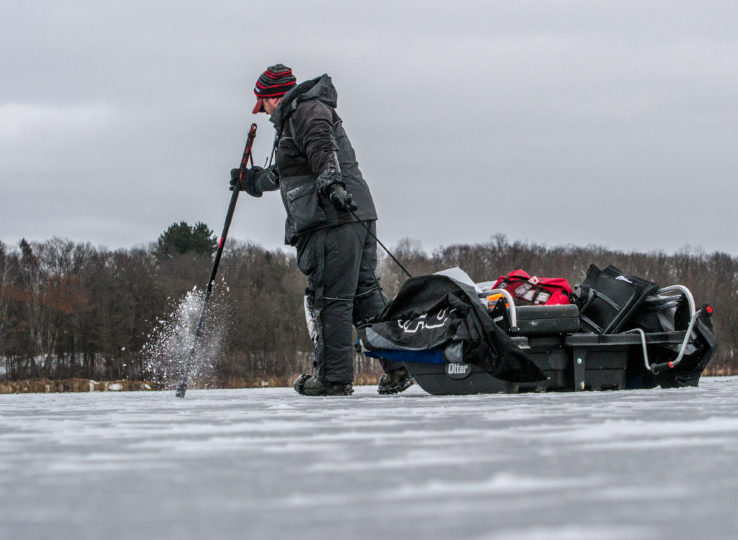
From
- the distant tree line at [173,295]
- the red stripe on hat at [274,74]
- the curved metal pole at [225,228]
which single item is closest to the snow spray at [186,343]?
the curved metal pole at [225,228]

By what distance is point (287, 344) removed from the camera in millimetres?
59125

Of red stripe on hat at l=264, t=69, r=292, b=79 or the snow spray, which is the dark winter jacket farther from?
the snow spray

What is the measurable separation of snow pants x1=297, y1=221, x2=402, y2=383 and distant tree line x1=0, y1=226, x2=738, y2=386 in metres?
47.4

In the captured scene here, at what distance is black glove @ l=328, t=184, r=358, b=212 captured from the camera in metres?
5.04

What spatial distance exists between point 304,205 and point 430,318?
1.07 meters

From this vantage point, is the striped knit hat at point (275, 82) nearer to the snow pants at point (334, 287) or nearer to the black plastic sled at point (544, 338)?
the snow pants at point (334, 287)

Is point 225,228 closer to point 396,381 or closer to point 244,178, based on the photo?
point 244,178

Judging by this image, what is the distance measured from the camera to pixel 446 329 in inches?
180

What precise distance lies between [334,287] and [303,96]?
3.61 feet

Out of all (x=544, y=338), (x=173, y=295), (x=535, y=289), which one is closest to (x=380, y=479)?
(x=544, y=338)

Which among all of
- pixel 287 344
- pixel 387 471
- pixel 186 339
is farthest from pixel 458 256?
pixel 387 471

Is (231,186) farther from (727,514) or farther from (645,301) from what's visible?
(727,514)

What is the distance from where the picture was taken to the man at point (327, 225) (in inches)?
206

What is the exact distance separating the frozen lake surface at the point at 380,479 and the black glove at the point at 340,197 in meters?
2.53
